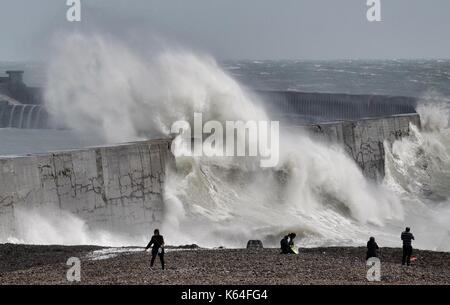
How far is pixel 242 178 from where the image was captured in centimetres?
2119

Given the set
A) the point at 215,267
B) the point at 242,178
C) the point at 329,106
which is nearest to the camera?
the point at 215,267

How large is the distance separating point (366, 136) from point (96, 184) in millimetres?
10027

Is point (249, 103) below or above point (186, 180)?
above

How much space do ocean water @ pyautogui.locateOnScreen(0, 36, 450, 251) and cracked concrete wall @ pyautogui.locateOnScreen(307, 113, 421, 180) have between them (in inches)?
12.6

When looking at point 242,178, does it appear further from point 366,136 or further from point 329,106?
point 329,106

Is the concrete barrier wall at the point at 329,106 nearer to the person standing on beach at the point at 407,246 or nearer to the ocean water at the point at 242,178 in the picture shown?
the ocean water at the point at 242,178

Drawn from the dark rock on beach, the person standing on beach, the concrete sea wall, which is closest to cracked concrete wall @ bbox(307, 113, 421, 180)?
the concrete sea wall

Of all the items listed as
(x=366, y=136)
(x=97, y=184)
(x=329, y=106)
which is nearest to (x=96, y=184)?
(x=97, y=184)

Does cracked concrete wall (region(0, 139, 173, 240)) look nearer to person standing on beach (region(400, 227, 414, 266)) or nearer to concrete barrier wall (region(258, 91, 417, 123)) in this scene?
person standing on beach (region(400, 227, 414, 266))

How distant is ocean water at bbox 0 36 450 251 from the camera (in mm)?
18047

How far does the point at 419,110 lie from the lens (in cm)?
3080
